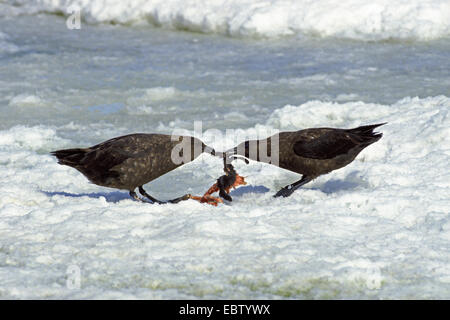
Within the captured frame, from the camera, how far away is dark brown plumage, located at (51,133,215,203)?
5.45 metres

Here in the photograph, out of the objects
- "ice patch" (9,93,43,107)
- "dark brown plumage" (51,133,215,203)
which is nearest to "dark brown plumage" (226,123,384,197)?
"dark brown plumage" (51,133,215,203)

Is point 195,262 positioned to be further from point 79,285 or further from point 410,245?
point 410,245

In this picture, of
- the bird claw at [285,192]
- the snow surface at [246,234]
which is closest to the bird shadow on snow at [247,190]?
the snow surface at [246,234]

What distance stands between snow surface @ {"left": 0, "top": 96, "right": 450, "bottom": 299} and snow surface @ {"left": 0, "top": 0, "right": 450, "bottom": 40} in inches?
231

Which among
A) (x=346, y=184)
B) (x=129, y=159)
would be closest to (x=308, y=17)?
(x=346, y=184)

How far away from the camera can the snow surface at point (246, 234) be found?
4055mm

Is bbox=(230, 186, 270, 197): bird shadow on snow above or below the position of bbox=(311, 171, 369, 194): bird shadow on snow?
below

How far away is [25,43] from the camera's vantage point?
1355cm

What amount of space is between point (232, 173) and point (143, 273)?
1.73 m

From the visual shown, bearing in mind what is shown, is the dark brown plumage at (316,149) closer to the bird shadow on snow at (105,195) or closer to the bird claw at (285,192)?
the bird claw at (285,192)

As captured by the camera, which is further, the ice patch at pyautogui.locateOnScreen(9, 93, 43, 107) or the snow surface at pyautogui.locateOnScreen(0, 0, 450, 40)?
the snow surface at pyautogui.locateOnScreen(0, 0, 450, 40)

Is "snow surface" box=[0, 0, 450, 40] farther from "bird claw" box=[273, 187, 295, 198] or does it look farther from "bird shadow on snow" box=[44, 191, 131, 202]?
"bird shadow on snow" box=[44, 191, 131, 202]

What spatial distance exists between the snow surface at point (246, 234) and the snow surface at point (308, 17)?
Result: 19.3 feet
